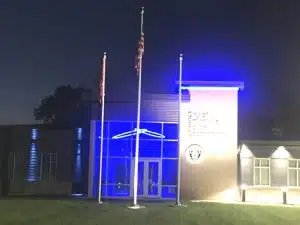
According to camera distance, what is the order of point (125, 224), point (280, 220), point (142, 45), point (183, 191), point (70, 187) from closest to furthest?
point (125, 224)
point (280, 220)
point (142, 45)
point (183, 191)
point (70, 187)

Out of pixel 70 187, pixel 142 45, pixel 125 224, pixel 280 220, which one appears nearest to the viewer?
pixel 125 224

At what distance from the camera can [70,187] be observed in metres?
40.1

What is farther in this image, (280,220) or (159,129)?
(159,129)

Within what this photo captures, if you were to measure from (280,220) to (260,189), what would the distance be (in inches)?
480

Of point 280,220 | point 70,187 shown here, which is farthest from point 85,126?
point 280,220

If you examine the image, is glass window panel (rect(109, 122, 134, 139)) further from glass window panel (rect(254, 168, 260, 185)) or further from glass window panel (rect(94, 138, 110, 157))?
glass window panel (rect(254, 168, 260, 185))

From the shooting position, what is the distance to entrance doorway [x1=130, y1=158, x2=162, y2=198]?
123 ft

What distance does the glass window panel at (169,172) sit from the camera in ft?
124

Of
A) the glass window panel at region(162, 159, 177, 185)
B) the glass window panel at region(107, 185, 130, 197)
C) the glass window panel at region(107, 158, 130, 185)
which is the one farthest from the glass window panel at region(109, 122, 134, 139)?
the glass window panel at region(107, 185, 130, 197)

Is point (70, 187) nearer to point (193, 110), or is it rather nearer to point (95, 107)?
point (95, 107)

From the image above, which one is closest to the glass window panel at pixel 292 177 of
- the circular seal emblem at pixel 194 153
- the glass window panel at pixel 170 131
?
the circular seal emblem at pixel 194 153

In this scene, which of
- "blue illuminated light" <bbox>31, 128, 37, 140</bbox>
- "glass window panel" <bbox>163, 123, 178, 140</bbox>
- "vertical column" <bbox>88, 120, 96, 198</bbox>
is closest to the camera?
"vertical column" <bbox>88, 120, 96, 198</bbox>

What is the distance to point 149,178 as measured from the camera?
123ft

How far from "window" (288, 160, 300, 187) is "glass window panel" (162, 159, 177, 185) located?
24.9 feet
